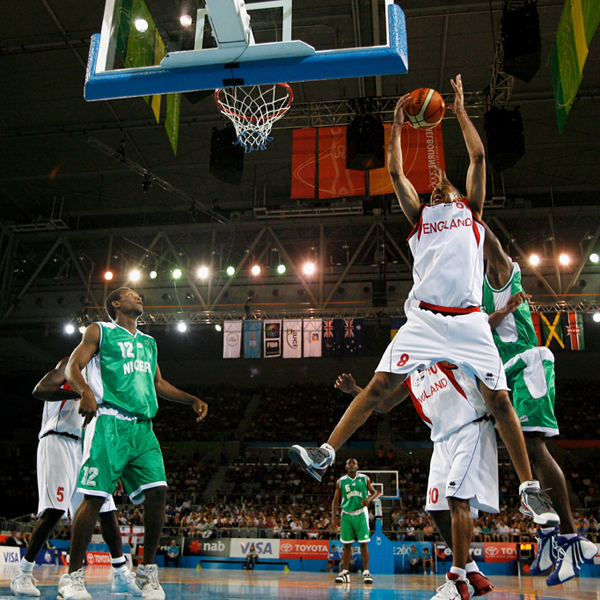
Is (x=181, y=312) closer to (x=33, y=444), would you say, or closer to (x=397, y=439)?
(x=397, y=439)

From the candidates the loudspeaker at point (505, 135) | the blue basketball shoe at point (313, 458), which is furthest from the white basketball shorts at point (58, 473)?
the loudspeaker at point (505, 135)

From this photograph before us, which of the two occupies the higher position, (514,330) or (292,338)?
(292,338)

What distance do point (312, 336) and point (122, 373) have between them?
1448 centimetres

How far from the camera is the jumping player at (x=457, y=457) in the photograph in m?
3.63

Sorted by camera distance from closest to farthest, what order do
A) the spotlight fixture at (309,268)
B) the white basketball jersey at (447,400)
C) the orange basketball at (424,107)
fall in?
the white basketball jersey at (447,400) → the orange basketball at (424,107) → the spotlight fixture at (309,268)

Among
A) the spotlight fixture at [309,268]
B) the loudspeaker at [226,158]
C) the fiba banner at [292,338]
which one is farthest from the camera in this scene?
the spotlight fixture at [309,268]

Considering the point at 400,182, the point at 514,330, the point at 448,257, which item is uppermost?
the point at 400,182

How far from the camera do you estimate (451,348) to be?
372cm

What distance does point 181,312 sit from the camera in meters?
20.4

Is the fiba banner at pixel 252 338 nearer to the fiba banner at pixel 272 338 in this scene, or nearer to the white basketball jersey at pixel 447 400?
the fiba banner at pixel 272 338

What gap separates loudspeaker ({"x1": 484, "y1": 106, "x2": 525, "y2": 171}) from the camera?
12.7 m

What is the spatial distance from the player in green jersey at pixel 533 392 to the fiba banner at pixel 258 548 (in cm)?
1305

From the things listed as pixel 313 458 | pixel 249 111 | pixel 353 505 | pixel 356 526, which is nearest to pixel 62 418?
pixel 313 458

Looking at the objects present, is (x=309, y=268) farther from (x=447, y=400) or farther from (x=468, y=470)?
(x=468, y=470)
